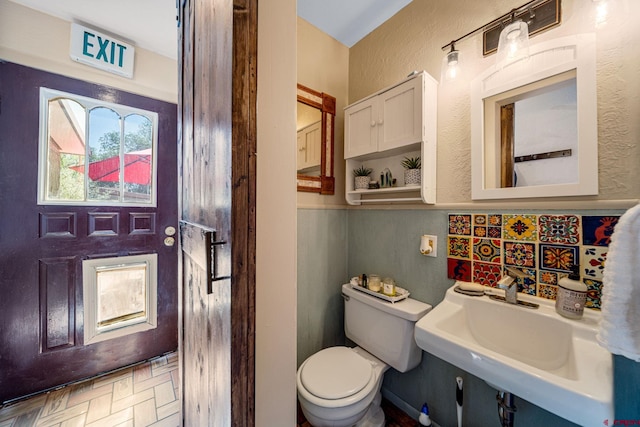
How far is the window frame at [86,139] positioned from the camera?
4.73 feet

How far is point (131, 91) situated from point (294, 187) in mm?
1948

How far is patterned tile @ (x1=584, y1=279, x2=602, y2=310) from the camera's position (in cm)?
82

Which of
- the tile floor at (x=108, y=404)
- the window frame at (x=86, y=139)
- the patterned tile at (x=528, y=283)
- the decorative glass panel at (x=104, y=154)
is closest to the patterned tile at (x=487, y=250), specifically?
the patterned tile at (x=528, y=283)

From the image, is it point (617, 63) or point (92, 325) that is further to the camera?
point (92, 325)

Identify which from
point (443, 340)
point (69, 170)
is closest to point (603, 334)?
point (443, 340)

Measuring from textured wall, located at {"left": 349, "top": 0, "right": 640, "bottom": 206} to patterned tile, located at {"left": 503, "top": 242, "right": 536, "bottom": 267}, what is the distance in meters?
0.27

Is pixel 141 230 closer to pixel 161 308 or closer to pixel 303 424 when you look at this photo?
pixel 161 308

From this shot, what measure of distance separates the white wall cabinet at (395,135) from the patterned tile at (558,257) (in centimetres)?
49

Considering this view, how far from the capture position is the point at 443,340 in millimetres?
814

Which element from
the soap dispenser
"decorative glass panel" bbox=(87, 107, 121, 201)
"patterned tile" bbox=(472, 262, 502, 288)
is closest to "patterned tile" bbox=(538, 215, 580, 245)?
the soap dispenser

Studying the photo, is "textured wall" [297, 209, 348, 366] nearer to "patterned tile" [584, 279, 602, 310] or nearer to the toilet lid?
the toilet lid

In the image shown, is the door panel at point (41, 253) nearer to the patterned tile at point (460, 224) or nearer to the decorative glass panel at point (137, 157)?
the decorative glass panel at point (137, 157)

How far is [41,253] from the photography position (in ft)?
4.72

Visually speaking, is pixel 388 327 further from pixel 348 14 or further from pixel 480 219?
pixel 348 14
